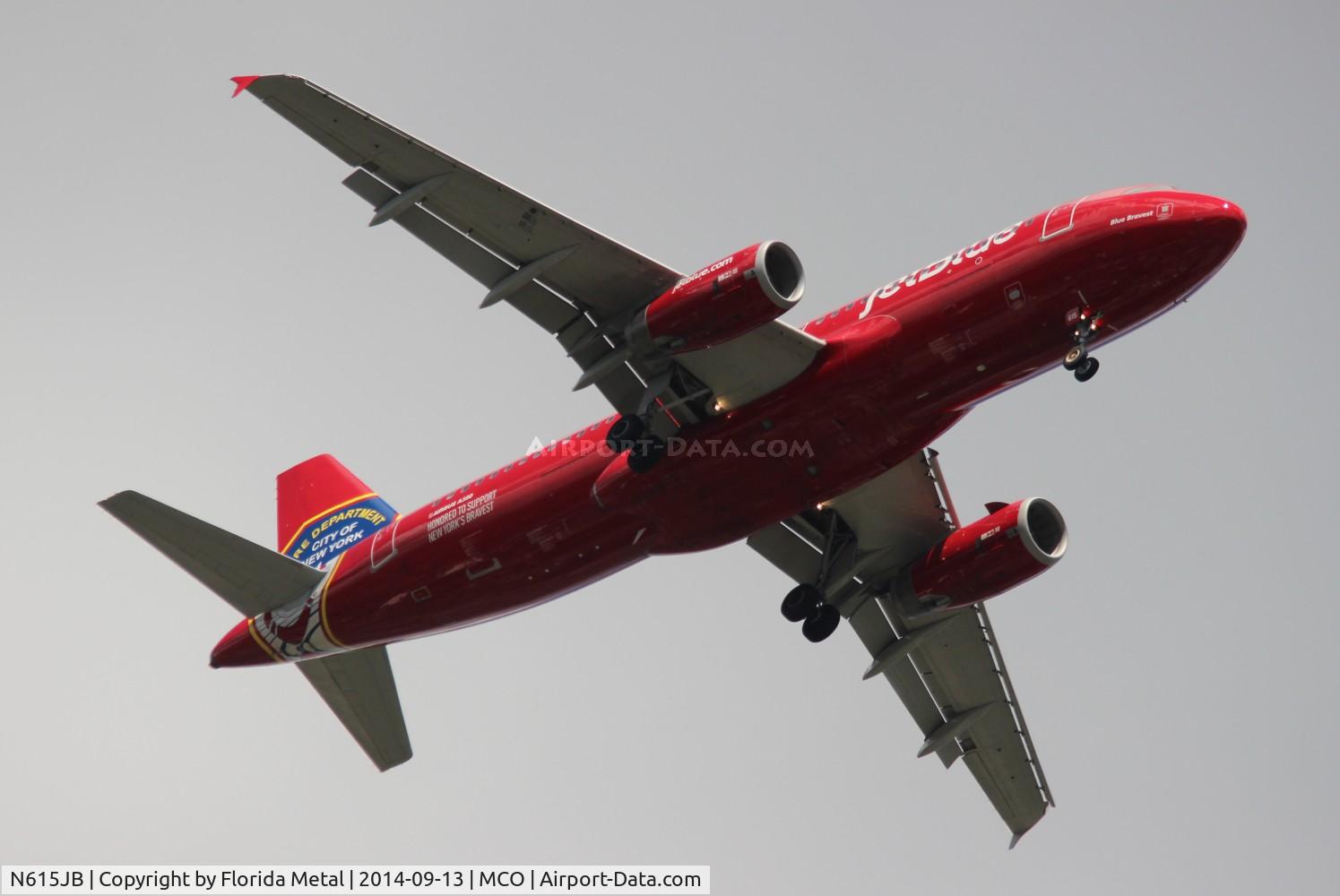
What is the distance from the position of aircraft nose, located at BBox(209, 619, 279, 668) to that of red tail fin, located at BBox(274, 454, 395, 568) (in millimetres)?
2573

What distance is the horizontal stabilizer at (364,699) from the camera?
3988 cm

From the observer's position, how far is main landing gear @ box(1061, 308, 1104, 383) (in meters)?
30.5

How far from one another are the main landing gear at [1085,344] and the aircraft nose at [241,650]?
20.3 metres

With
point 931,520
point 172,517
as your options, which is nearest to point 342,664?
point 172,517

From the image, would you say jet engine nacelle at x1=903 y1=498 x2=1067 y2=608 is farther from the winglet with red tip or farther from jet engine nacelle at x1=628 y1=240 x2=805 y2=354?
the winglet with red tip

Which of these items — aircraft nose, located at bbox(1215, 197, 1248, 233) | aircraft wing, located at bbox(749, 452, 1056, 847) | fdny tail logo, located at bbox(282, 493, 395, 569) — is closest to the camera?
aircraft nose, located at bbox(1215, 197, 1248, 233)

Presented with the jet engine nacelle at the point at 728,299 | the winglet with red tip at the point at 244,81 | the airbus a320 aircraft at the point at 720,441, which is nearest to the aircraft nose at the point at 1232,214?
the airbus a320 aircraft at the point at 720,441

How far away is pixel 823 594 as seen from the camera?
38594 millimetres

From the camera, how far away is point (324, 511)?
138 ft

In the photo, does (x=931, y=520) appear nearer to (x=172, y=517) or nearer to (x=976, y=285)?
(x=976, y=285)

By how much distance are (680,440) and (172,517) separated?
12.0 meters

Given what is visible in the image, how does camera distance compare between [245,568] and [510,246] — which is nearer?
[510,246]

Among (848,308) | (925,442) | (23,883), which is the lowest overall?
(23,883)

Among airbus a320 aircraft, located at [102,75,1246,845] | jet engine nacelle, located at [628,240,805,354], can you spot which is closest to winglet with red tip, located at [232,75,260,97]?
airbus a320 aircraft, located at [102,75,1246,845]
